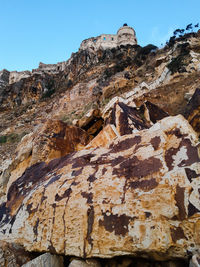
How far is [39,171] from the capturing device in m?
3.38

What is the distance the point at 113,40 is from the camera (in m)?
36.5

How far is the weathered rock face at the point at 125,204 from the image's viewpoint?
158 cm

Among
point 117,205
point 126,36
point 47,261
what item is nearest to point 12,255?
point 47,261

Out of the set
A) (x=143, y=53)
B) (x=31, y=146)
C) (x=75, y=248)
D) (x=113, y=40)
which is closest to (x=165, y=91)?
(x=31, y=146)

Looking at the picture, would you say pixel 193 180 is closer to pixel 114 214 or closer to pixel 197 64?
pixel 114 214

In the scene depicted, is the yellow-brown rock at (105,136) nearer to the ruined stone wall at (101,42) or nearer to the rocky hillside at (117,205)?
the rocky hillside at (117,205)

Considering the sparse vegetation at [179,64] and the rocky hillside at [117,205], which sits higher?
the sparse vegetation at [179,64]

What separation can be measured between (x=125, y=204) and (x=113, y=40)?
1605 inches

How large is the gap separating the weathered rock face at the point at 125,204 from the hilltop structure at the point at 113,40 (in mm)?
36135

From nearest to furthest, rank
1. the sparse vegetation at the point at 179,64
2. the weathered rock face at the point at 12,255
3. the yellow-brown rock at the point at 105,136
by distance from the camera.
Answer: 1. the weathered rock face at the point at 12,255
2. the yellow-brown rock at the point at 105,136
3. the sparse vegetation at the point at 179,64

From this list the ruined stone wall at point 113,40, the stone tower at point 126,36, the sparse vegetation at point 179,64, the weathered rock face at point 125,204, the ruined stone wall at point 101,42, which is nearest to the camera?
the weathered rock face at point 125,204

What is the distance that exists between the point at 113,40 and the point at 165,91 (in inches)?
1254

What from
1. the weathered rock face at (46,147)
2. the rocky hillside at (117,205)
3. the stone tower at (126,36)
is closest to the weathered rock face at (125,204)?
the rocky hillside at (117,205)

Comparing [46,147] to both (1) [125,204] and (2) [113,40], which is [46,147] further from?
(2) [113,40]
